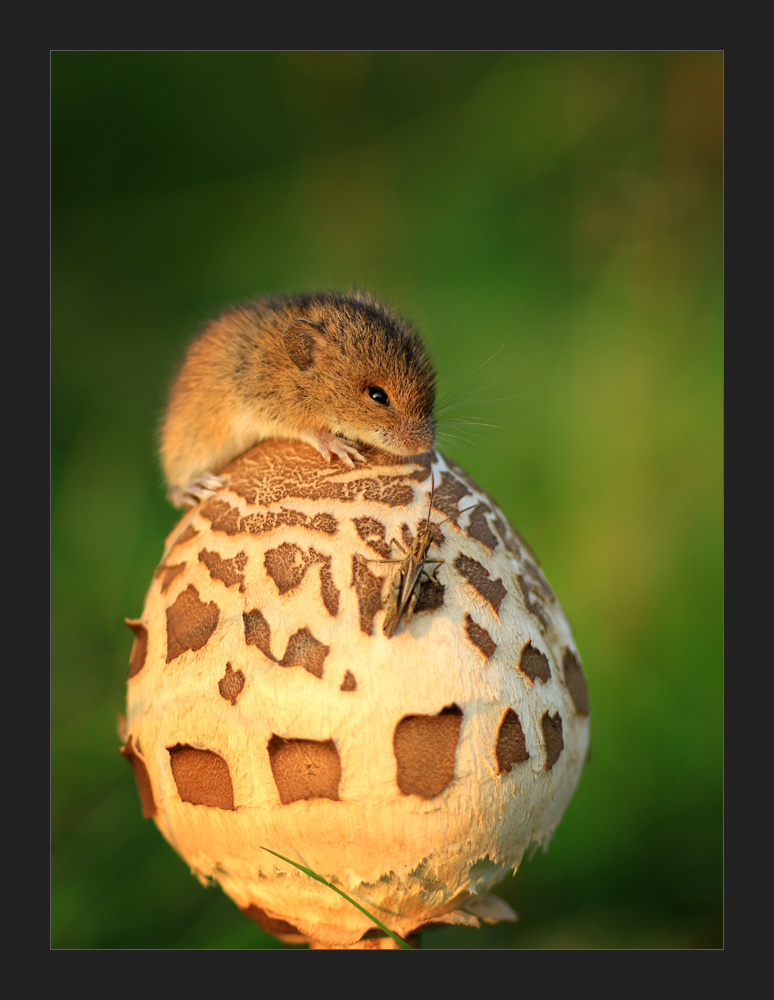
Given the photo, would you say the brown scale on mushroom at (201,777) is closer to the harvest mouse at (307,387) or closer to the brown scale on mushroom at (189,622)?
the brown scale on mushroom at (189,622)

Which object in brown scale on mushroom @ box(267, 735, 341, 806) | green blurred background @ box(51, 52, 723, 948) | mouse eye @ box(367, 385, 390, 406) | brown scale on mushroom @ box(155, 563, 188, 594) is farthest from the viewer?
green blurred background @ box(51, 52, 723, 948)

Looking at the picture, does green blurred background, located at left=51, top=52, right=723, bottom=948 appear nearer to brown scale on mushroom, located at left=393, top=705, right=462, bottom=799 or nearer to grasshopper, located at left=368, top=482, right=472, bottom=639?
brown scale on mushroom, located at left=393, top=705, right=462, bottom=799

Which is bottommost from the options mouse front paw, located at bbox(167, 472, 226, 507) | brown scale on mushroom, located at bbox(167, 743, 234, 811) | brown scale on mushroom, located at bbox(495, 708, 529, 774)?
brown scale on mushroom, located at bbox(167, 743, 234, 811)

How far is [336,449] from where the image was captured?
2408 mm

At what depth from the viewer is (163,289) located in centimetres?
548

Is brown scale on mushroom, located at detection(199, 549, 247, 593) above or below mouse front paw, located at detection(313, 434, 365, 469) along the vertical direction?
below

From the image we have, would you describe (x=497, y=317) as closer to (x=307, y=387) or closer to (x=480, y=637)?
(x=307, y=387)

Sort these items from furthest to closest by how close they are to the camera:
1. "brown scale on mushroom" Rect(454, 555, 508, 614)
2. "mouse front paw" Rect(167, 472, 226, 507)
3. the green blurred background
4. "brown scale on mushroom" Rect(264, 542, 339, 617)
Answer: the green blurred background
"mouse front paw" Rect(167, 472, 226, 507)
"brown scale on mushroom" Rect(454, 555, 508, 614)
"brown scale on mushroom" Rect(264, 542, 339, 617)

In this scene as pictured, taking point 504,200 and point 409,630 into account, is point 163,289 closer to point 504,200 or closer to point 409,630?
point 504,200

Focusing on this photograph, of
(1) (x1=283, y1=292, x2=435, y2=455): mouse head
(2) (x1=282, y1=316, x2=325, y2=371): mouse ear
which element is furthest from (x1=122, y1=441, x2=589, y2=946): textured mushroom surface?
(2) (x1=282, y1=316, x2=325, y2=371): mouse ear

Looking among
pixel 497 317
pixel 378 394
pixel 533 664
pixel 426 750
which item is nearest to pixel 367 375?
pixel 378 394

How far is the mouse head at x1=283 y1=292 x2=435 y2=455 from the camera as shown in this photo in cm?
241

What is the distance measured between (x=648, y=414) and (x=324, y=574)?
3.35 meters

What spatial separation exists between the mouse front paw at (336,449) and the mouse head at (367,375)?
0.15ft
